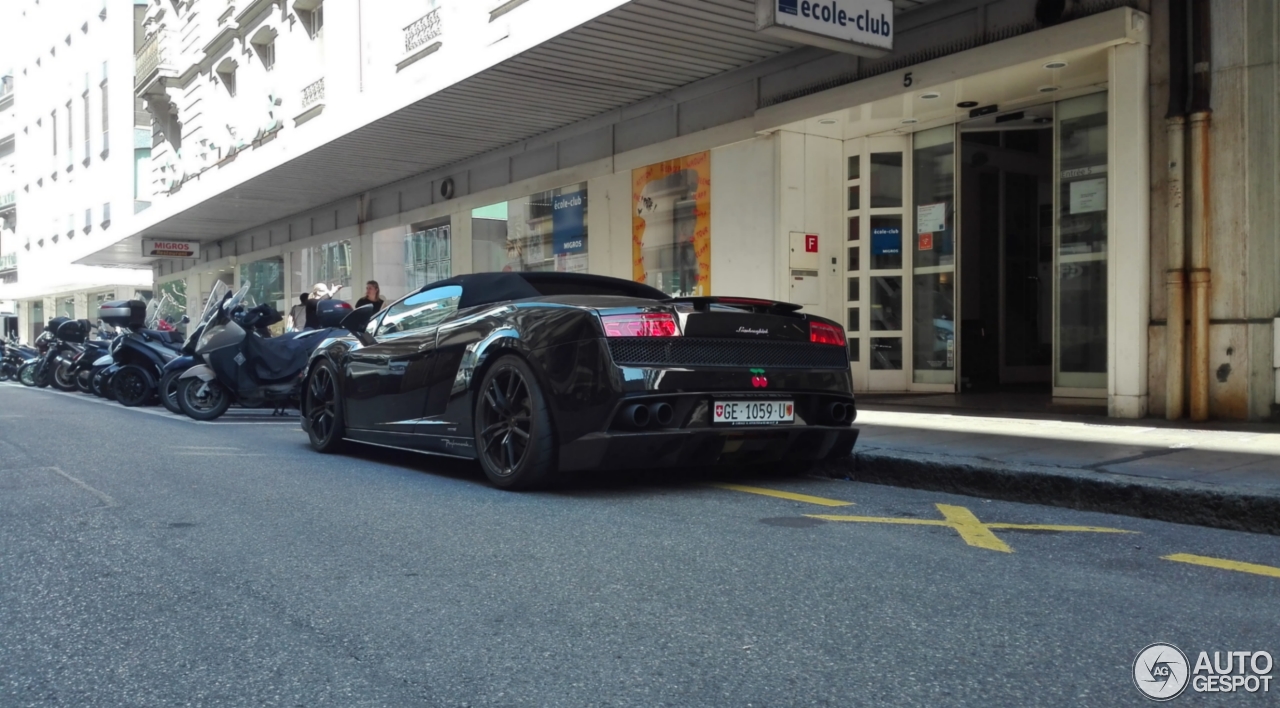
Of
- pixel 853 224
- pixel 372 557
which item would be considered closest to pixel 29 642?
pixel 372 557

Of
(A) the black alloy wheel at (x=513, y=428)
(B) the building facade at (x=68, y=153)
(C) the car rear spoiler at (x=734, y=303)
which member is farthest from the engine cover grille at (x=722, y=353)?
(B) the building facade at (x=68, y=153)

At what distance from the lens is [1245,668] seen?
2.87m

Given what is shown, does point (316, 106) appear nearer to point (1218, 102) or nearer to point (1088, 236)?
point (1088, 236)

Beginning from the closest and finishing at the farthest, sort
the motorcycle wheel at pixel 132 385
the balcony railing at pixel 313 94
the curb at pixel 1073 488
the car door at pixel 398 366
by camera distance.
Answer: the curb at pixel 1073 488 → the car door at pixel 398 366 → the motorcycle wheel at pixel 132 385 → the balcony railing at pixel 313 94

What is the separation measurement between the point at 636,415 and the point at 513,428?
813 millimetres

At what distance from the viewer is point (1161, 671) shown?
9.33 ft

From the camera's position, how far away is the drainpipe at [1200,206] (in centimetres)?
805

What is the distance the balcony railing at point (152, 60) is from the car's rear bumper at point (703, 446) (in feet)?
91.4

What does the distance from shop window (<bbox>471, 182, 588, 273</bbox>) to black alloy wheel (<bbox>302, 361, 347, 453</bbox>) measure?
7.03m

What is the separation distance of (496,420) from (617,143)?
29.0 feet

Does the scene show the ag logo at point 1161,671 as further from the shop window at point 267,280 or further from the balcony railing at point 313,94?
the shop window at point 267,280

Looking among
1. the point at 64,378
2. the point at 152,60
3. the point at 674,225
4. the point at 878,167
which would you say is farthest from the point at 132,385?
the point at 152,60

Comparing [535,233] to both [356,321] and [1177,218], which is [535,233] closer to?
[356,321]

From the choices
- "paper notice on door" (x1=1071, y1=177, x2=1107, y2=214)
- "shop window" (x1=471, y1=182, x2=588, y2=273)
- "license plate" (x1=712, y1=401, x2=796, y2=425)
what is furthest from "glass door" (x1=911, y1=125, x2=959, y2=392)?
"license plate" (x1=712, y1=401, x2=796, y2=425)
